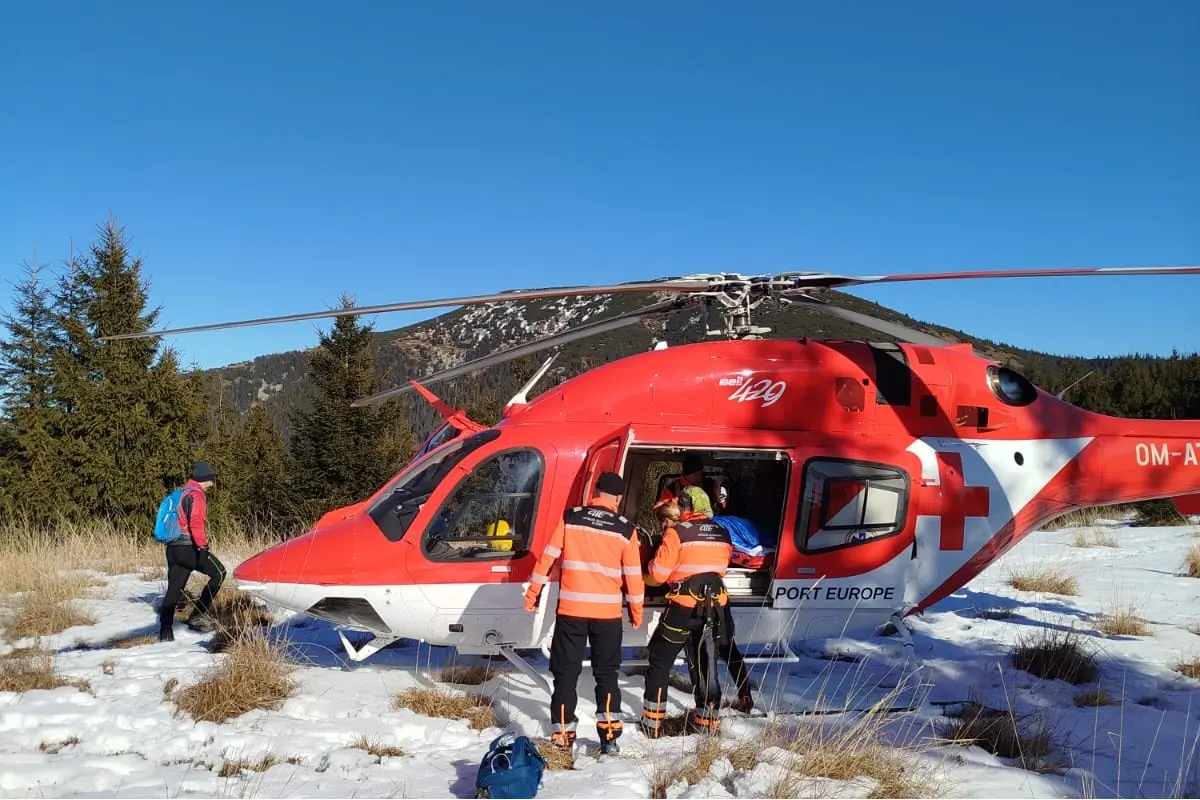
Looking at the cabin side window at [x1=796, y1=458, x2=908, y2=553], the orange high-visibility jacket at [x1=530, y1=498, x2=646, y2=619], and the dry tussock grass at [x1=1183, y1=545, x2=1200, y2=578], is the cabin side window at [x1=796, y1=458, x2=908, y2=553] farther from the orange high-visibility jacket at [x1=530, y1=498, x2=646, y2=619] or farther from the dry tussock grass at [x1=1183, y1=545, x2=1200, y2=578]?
the dry tussock grass at [x1=1183, y1=545, x2=1200, y2=578]

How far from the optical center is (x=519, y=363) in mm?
29781

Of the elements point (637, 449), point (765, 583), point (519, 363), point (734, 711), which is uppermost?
point (519, 363)

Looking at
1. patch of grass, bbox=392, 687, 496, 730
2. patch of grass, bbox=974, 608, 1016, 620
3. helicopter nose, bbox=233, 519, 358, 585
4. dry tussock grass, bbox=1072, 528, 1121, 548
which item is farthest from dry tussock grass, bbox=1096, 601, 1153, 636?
helicopter nose, bbox=233, 519, 358, 585

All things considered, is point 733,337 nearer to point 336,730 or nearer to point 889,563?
point 889,563

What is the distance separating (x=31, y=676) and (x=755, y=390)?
255 inches

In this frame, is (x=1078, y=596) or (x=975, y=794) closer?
(x=975, y=794)

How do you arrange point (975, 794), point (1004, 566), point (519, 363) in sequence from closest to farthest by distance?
point (975, 794)
point (1004, 566)
point (519, 363)

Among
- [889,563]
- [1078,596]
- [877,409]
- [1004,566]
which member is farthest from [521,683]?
[1004,566]

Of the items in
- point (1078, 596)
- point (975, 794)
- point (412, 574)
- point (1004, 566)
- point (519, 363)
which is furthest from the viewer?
point (519, 363)

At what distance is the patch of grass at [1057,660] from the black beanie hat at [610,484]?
15.4ft

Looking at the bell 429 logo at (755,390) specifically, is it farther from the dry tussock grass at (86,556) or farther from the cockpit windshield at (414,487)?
the dry tussock grass at (86,556)

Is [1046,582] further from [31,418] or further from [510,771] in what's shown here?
[31,418]

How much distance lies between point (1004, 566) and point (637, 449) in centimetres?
917

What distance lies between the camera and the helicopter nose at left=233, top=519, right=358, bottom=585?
601 cm
